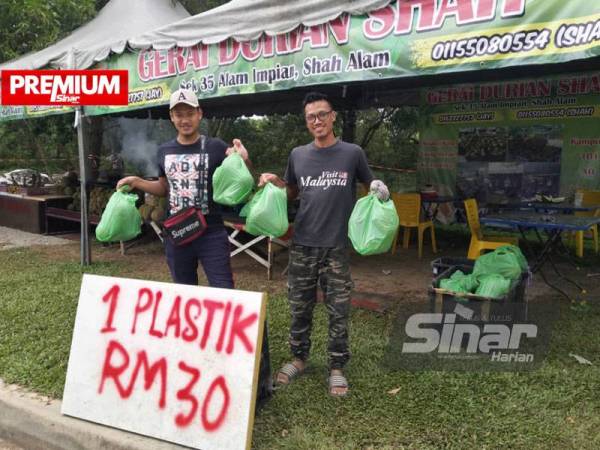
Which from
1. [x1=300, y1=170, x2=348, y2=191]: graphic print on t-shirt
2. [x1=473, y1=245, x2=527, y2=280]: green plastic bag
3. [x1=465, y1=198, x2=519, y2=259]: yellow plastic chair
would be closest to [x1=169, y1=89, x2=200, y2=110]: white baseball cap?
[x1=300, y1=170, x2=348, y2=191]: graphic print on t-shirt

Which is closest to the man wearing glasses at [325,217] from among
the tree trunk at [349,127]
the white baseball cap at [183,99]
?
the white baseball cap at [183,99]

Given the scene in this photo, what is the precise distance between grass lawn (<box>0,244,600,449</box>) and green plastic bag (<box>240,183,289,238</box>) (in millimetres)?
985

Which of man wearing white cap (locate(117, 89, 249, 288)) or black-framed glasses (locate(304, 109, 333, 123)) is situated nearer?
black-framed glasses (locate(304, 109, 333, 123))

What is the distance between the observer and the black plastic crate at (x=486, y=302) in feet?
11.9

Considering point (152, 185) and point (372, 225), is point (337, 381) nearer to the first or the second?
point (372, 225)

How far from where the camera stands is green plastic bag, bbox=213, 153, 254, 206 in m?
2.73

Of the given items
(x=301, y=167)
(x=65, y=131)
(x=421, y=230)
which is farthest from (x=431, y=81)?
(x=65, y=131)

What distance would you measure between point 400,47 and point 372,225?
1636 millimetres

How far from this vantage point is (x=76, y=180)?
30.7 feet

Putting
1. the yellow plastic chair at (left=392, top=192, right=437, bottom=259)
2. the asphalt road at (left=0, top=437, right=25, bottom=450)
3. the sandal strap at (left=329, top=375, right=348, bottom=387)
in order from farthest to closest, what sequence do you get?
the yellow plastic chair at (left=392, top=192, right=437, bottom=259), the sandal strap at (left=329, top=375, right=348, bottom=387), the asphalt road at (left=0, top=437, right=25, bottom=450)

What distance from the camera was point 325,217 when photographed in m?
2.84

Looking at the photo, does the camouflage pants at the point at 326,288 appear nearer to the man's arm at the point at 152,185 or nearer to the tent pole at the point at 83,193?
the man's arm at the point at 152,185

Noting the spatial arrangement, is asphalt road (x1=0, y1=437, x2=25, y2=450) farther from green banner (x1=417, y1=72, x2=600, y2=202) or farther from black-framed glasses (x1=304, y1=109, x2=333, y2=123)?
green banner (x1=417, y1=72, x2=600, y2=202)

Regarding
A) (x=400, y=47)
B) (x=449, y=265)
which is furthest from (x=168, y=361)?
(x=400, y=47)
